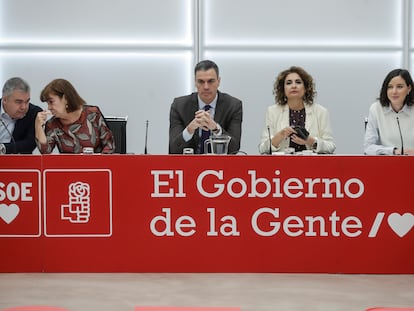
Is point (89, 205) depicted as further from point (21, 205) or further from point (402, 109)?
point (402, 109)

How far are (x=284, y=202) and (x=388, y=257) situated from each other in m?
0.55

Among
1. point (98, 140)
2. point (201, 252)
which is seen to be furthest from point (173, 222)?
point (98, 140)

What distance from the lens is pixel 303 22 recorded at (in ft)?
18.4

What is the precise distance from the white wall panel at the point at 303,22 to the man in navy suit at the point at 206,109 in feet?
5.44

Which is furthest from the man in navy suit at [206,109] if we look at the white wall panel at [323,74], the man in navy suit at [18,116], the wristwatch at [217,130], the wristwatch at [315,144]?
the white wall panel at [323,74]

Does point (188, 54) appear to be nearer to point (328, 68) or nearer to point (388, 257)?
point (328, 68)

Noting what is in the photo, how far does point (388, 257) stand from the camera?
314cm

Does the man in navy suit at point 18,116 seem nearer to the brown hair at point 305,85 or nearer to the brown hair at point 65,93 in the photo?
the brown hair at point 65,93

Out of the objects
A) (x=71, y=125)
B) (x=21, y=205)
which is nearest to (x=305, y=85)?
(x=71, y=125)

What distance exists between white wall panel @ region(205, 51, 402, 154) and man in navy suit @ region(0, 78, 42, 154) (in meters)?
1.86

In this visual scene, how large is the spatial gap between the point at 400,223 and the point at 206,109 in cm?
142

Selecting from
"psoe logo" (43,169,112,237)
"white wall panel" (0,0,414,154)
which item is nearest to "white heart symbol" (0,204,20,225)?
"psoe logo" (43,169,112,237)

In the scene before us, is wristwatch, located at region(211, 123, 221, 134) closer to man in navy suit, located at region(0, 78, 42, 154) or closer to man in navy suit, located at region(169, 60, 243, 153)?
man in navy suit, located at region(169, 60, 243, 153)

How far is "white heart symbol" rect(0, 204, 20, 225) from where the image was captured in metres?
3.16
